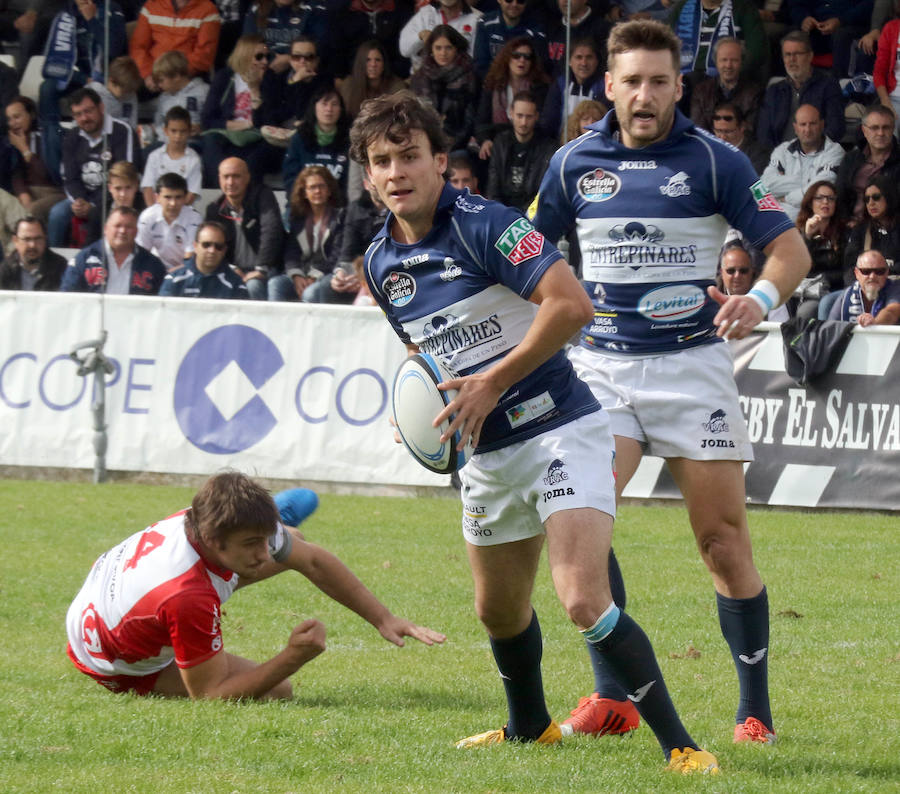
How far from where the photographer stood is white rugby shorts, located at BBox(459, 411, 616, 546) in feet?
14.3

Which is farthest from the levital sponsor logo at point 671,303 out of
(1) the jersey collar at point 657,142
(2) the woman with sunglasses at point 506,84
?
(2) the woman with sunglasses at point 506,84

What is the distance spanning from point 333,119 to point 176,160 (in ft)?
5.74

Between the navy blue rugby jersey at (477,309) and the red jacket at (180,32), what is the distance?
41.2 feet

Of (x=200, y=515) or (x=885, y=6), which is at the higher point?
(x=885, y=6)

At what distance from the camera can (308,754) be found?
4.68 metres

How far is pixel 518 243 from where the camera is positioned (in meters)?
4.27

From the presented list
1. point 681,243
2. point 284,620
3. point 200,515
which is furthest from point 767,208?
point 284,620

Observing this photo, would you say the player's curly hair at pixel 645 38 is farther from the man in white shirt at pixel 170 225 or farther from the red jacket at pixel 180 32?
the red jacket at pixel 180 32

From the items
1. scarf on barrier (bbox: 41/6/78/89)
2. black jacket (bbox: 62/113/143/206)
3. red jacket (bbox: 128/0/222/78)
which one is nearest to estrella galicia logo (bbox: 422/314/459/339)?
black jacket (bbox: 62/113/143/206)

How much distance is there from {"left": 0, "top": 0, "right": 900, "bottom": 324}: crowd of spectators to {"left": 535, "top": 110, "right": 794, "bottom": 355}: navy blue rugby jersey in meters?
6.47

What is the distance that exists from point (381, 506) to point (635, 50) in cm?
622

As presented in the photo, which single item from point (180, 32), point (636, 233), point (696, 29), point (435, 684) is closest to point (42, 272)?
point (180, 32)

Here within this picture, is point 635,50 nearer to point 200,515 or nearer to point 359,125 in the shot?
point 359,125

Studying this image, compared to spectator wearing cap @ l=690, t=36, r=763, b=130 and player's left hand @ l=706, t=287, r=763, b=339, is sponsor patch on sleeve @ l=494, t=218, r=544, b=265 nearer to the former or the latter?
player's left hand @ l=706, t=287, r=763, b=339
